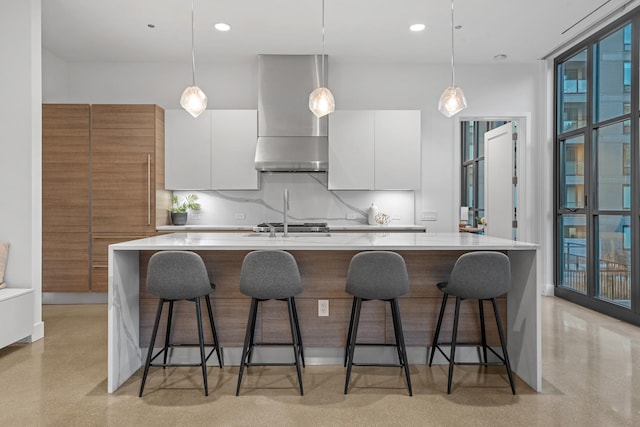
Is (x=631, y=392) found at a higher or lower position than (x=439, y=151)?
lower

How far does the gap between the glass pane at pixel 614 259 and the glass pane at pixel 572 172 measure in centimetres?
50

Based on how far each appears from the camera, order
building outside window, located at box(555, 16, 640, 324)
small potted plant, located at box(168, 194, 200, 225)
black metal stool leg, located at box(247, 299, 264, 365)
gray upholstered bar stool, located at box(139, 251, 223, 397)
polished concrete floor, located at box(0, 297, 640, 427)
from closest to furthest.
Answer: polished concrete floor, located at box(0, 297, 640, 427), gray upholstered bar stool, located at box(139, 251, 223, 397), black metal stool leg, located at box(247, 299, 264, 365), building outside window, located at box(555, 16, 640, 324), small potted plant, located at box(168, 194, 200, 225)

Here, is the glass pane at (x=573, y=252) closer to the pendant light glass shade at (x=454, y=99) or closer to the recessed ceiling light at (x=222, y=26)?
the pendant light glass shade at (x=454, y=99)

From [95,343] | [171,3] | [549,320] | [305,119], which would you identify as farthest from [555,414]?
[171,3]

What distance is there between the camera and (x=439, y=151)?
550 cm

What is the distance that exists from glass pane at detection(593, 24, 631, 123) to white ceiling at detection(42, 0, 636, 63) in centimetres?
30

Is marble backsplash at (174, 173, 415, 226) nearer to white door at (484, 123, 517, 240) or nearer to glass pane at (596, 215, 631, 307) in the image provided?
white door at (484, 123, 517, 240)

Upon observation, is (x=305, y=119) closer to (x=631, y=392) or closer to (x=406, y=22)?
(x=406, y=22)

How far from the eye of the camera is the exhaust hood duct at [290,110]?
5039mm

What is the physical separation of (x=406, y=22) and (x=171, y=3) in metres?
2.30

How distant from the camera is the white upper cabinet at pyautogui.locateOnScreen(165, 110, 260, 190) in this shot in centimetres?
509

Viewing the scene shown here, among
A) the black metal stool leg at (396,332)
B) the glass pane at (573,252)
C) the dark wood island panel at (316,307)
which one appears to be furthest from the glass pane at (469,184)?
the black metal stool leg at (396,332)

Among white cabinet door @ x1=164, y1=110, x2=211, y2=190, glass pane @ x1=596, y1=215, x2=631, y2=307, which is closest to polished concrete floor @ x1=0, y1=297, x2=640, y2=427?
glass pane @ x1=596, y1=215, x2=631, y2=307

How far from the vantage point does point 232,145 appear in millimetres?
5117
